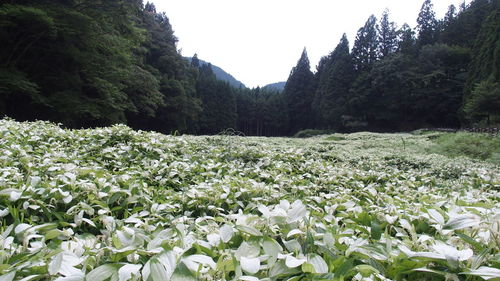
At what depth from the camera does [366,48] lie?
38969 mm

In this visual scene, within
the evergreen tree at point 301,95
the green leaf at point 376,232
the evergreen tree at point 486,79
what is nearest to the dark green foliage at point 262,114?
the evergreen tree at point 301,95

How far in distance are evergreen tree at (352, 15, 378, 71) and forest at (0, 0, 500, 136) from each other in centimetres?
13

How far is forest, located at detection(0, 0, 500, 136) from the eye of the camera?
1105 centimetres

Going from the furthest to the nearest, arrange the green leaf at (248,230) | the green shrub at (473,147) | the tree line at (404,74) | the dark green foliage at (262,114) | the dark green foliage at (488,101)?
the dark green foliage at (262,114), the tree line at (404,74), the dark green foliage at (488,101), the green shrub at (473,147), the green leaf at (248,230)

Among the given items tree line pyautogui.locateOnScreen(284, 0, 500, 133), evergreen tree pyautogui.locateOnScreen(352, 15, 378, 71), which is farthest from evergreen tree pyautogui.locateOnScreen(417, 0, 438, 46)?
evergreen tree pyautogui.locateOnScreen(352, 15, 378, 71)

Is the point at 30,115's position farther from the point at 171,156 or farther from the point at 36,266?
the point at 36,266

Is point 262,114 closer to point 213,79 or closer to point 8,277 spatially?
point 213,79

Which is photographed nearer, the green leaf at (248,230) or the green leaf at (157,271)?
the green leaf at (157,271)

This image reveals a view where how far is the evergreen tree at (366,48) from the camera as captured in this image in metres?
38.9

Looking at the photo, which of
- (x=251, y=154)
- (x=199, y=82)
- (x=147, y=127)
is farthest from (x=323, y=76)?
(x=251, y=154)

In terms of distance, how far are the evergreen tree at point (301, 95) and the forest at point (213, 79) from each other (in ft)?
0.51

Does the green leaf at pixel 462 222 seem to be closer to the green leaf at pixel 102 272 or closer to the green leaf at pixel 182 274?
the green leaf at pixel 182 274

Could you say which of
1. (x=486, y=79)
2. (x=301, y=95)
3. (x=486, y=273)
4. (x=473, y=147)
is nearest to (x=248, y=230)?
(x=486, y=273)

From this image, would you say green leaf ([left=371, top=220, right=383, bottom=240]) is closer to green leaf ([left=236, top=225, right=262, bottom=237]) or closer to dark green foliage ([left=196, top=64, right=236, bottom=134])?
green leaf ([left=236, top=225, right=262, bottom=237])
